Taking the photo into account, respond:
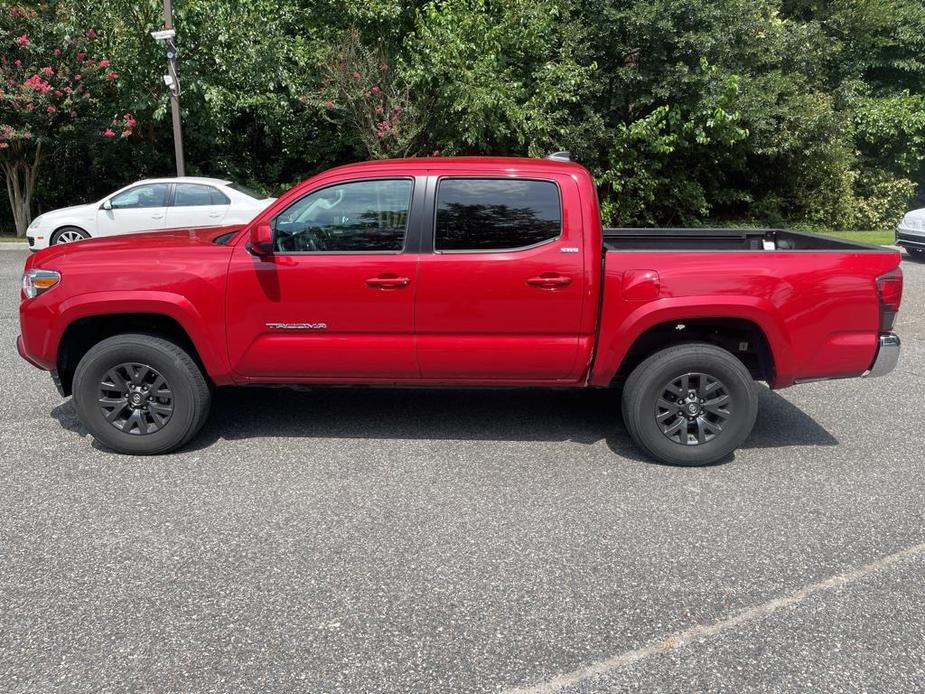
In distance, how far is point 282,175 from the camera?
69.9 ft

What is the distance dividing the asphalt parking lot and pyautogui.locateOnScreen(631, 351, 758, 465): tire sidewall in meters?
0.12

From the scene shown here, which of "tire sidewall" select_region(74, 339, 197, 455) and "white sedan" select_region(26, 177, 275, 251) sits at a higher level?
"white sedan" select_region(26, 177, 275, 251)

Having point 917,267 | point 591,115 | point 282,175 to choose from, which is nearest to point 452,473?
point 917,267

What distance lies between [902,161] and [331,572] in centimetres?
2402

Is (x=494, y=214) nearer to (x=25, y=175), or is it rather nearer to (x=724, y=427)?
(x=724, y=427)

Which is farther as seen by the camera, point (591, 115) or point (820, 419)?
→ point (591, 115)

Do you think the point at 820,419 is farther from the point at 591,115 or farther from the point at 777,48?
the point at 777,48

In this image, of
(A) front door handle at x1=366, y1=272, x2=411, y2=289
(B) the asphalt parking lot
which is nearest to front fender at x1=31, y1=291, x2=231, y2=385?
(B) the asphalt parking lot

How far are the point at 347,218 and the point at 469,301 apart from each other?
91 cm

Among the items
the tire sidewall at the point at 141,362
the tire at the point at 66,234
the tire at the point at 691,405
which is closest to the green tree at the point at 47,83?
the tire at the point at 66,234

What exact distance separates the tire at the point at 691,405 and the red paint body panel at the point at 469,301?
8.8 inches

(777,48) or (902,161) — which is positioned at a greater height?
(777,48)

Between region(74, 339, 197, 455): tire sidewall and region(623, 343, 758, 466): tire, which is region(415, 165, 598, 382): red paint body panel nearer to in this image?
region(623, 343, 758, 466): tire

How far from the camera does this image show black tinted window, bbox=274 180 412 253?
4.75m
